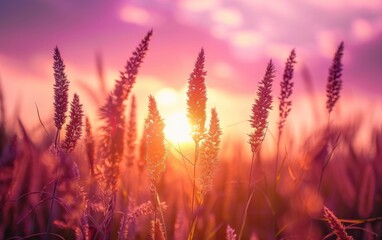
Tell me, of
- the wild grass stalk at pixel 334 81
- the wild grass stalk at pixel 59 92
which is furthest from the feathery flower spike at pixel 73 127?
the wild grass stalk at pixel 334 81

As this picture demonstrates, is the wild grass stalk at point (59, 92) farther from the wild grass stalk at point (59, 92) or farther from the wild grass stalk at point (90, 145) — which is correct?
the wild grass stalk at point (90, 145)

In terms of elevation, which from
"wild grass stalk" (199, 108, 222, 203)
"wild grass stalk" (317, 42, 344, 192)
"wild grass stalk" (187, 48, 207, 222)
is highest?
"wild grass stalk" (317, 42, 344, 192)

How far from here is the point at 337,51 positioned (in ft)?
7.54

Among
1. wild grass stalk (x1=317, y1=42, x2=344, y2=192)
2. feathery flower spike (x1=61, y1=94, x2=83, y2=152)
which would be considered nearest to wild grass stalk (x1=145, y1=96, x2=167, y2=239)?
feathery flower spike (x1=61, y1=94, x2=83, y2=152)

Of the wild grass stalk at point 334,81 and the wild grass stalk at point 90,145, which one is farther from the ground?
the wild grass stalk at point 334,81

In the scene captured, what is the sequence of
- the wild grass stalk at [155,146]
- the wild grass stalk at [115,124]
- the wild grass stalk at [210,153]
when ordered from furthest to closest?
the wild grass stalk at [210,153], the wild grass stalk at [155,146], the wild grass stalk at [115,124]

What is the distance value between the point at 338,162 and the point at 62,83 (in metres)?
3.35

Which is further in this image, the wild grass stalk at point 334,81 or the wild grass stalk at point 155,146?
the wild grass stalk at point 334,81

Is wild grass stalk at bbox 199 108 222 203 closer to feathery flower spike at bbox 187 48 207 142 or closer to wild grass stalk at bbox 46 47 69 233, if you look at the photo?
feathery flower spike at bbox 187 48 207 142

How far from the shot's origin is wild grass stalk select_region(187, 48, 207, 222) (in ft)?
5.65

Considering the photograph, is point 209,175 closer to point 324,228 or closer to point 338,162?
point 324,228

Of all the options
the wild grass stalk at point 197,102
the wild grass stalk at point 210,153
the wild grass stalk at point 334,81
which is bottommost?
the wild grass stalk at point 210,153

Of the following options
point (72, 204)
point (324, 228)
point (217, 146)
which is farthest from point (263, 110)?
point (324, 228)

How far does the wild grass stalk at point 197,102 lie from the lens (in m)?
1.72
